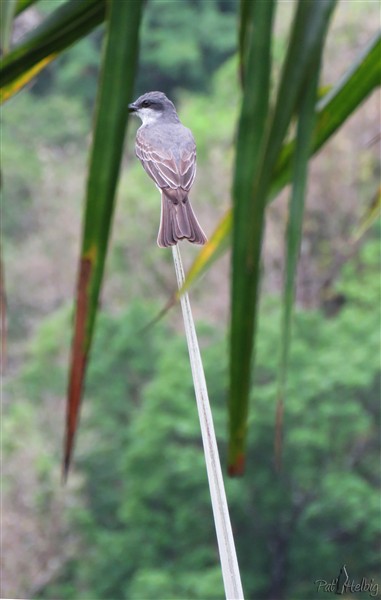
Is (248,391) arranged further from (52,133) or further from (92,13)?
(52,133)

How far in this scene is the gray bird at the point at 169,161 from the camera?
750mm

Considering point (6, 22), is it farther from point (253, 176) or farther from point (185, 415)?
point (185, 415)

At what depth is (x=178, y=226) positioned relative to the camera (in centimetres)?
75

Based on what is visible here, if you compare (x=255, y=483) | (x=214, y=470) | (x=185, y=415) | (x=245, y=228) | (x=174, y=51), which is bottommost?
(x=255, y=483)

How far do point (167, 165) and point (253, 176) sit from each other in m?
0.23

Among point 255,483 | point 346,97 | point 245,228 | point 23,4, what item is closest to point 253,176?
point 245,228

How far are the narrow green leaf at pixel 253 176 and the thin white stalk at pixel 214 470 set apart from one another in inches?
3.4

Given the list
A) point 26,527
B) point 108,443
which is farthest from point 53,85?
point 26,527

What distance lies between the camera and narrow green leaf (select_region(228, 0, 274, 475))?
57cm

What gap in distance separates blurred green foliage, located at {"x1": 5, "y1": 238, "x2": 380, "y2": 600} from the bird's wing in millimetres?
12836

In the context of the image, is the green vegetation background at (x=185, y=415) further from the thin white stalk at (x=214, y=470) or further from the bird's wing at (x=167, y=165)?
the thin white stalk at (x=214, y=470)

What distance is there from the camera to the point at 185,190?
31.0 inches

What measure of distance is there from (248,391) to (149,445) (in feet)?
49.0

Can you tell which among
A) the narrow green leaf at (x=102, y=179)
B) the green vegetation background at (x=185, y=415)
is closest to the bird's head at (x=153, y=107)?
the narrow green leaf at (x=102, y=179)
